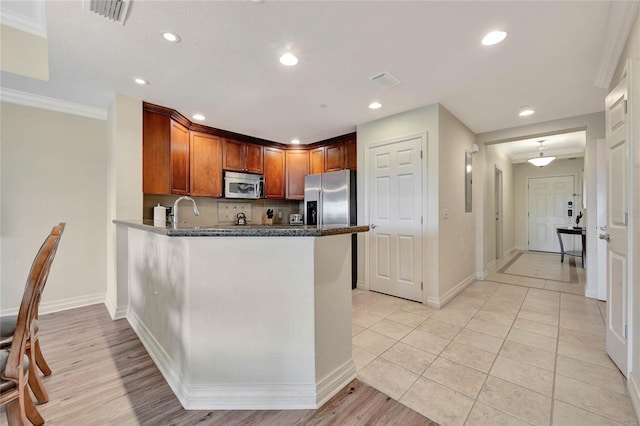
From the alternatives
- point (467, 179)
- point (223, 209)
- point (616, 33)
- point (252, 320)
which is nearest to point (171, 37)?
point (252, 320)

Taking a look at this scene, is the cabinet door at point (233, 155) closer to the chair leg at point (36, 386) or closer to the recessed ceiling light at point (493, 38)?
the chair leg at point (36, 386)

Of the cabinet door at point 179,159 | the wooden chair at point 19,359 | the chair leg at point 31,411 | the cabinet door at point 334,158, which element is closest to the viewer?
the wooden chair at point 19,359

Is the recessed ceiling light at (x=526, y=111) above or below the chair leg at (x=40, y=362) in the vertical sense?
above

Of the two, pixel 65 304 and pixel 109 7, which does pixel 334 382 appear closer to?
pixel 109 7

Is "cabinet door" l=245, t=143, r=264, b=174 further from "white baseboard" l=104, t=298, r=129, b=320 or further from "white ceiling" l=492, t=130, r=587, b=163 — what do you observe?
"white ceiling" l=492, t=130, r=587, b=163

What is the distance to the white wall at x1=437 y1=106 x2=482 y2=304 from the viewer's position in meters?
3.18

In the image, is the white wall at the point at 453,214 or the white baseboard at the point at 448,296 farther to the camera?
the white wall at the point at 453,214

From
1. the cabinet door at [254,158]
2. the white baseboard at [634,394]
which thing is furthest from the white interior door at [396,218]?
the cabinet door at [254,158]

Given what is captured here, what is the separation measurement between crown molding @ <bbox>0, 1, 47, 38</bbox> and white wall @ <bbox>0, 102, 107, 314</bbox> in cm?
128

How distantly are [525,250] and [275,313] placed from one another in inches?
315

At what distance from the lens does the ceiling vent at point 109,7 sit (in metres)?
1.58

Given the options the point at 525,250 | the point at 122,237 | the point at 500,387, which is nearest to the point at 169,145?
the point at 122,237

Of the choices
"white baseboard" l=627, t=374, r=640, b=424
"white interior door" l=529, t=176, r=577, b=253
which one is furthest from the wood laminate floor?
"white interior door" l=529, t=176, r=577, b=253

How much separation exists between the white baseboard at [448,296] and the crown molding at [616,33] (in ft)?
8.59
